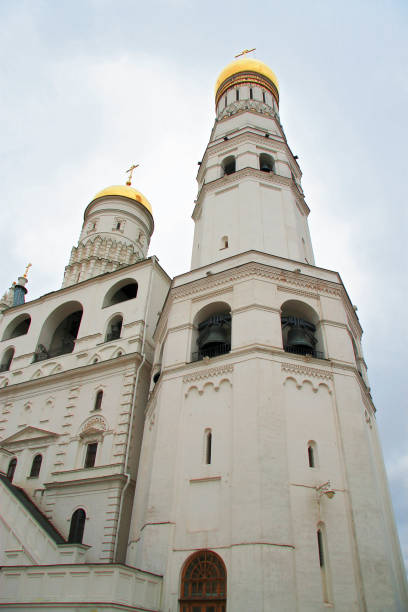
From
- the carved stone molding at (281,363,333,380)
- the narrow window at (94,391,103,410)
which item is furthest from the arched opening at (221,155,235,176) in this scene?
the carved stone molding at (281,363,333,380)

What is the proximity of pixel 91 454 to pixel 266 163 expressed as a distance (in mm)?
17519

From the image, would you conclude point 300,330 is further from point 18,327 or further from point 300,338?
point 18,327

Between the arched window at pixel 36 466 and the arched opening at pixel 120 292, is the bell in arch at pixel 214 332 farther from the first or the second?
the arched window at pixel 36 466

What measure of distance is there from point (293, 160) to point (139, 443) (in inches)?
697

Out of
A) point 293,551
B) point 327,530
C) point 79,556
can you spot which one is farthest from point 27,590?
point 327,530

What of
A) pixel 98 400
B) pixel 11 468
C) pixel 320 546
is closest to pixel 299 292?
pixel 320 546

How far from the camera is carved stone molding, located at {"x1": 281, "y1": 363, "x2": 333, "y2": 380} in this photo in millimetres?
17078

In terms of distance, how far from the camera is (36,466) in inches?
878

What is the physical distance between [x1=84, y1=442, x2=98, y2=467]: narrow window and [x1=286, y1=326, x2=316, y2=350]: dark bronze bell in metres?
9.34

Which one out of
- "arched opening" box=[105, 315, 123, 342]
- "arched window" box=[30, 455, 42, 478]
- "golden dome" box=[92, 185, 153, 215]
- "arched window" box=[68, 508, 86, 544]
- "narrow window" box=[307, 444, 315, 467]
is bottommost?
"arched window" box=[68, 508, 86, 544]

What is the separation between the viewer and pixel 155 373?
837 inches

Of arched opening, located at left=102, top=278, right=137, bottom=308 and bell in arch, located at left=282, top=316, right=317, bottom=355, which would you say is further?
arched opening, located at left=102, top=278, right=137, bottom=308

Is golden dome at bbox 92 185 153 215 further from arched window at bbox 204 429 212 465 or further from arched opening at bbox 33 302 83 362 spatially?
arched window at bbox 204 429 212 465

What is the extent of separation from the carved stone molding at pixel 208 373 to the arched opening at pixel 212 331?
1.01 meters
